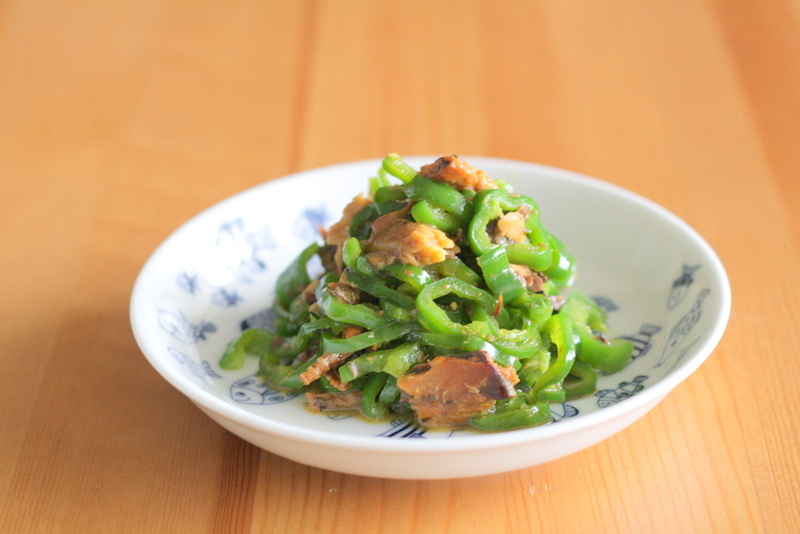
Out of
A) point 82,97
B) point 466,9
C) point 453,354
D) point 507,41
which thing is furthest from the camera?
point 466,9

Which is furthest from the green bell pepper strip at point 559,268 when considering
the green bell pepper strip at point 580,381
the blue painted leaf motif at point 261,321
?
the blue painted leaf motif at point 261,321

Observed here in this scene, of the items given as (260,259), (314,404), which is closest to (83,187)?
(260,259)

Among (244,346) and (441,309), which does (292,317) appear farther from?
(441,309)

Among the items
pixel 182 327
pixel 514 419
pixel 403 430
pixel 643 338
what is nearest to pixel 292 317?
pixel 182 327

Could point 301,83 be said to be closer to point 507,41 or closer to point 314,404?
point 507,41

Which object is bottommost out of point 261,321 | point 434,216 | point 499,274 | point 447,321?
point 261,321

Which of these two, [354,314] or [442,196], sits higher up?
[442,196]

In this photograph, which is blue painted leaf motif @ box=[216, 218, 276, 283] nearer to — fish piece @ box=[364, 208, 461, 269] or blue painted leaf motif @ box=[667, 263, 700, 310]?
fish piece @ box=[364, 208, 461, 269]

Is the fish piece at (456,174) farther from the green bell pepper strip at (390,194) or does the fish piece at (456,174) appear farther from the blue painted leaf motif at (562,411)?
the blue painted leaf motif at (562,411)
